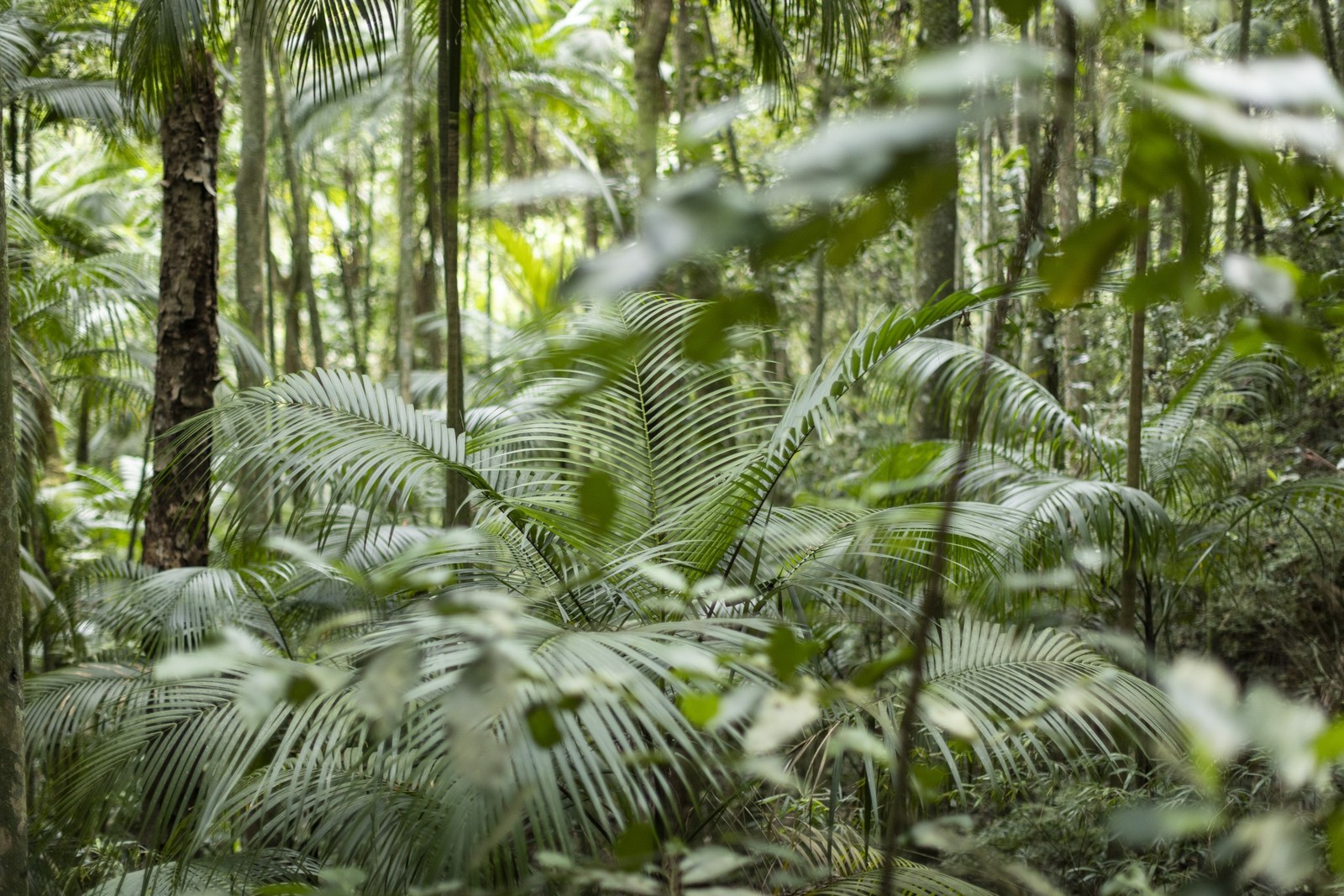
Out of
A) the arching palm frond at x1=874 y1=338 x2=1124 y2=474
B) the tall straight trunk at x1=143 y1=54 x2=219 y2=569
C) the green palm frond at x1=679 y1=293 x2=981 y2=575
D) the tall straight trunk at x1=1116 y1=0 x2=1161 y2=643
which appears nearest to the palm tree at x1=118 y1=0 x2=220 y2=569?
the tall straight trunk at x1=143 y1=54 x2=219 y2=569

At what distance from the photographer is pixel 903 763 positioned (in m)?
0.57

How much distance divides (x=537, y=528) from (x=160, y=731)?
1.01 meters

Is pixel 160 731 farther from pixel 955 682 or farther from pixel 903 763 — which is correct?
pixel 903 763

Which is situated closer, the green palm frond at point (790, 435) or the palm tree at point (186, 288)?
the green palm frond at point (790, 435)

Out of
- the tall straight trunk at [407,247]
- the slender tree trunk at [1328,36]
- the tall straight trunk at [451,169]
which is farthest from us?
the tall straight trunk at [407,247]

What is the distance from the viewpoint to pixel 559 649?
136 cm

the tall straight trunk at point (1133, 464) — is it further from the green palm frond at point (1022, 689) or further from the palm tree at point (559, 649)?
the green palm frond at point (1022, 689)

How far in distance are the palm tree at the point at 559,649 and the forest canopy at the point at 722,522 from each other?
21 millimetres

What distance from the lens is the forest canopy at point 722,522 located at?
0.48 metres

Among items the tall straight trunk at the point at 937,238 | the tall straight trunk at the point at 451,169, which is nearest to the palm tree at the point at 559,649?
the tall straight trunk at the point at 451,169

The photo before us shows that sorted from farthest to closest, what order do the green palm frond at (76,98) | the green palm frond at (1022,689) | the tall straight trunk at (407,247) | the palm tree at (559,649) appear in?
the green palm frond at (76,98), the tall straight trunk at (407,247), the green palm frond at (1022,689), the palm tree at (559,649)

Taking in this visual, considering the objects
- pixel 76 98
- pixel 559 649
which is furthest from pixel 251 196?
pixel 559 649

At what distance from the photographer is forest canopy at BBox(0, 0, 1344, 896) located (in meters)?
0.48

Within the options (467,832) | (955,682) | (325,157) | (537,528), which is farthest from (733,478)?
(325,157)
